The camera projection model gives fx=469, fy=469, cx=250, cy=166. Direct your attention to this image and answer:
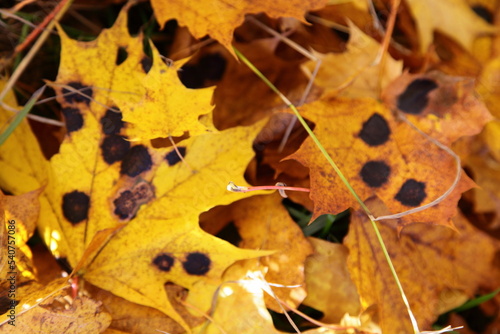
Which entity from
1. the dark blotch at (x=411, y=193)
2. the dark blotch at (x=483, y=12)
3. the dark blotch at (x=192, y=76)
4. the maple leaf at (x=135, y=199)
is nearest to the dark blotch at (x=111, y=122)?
the maple leaf at (x=135, y=199)

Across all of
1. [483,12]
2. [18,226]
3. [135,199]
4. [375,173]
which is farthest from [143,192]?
[483,12]

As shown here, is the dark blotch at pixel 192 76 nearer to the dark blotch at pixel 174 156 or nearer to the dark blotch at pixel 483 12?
the dark blotch at pixel 174 156

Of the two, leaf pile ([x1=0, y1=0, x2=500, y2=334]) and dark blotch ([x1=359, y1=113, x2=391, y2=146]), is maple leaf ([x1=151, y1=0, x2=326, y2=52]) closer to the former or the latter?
leaf pile ([x1=0, y1=0, x2=500, y2=334])

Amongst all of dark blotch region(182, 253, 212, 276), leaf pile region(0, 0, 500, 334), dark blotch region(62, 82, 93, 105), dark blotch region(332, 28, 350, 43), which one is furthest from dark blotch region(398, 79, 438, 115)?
dark blotch region(62, 82, 93, 105)

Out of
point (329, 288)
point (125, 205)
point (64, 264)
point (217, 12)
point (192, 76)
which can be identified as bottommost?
point (329, 288)

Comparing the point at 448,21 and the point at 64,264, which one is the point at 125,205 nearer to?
the point at 64,264

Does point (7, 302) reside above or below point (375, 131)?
below

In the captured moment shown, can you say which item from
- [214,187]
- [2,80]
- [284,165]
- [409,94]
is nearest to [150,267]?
[214,187]
